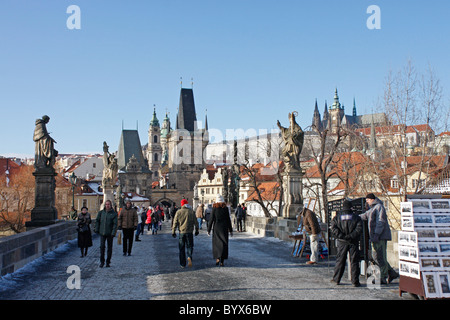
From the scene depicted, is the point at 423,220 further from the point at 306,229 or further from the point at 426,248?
the point at 306,229

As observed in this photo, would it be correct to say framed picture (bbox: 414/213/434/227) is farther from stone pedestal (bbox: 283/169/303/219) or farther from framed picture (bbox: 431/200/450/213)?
stone pedestal (bbox: 283/169/303/219)

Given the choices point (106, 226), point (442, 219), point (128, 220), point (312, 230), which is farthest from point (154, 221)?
point (442, 219)

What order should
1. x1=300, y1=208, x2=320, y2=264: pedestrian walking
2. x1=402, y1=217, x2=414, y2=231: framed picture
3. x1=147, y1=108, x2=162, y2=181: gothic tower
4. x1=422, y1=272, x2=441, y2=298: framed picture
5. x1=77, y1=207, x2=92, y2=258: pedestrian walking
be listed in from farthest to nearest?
x1=147, y1=108, x2=162, y2=181: gothic tower, x1=77, y1=207, x2=92, y2=258: pedestrian walking, x1=300, y1=208, x2=320, y2=264: pedestrian walking, x1=402, y1=217, x2=414, y2=231: framed picture, x1=422, y1=272, x2=441, y2=298: framed picture

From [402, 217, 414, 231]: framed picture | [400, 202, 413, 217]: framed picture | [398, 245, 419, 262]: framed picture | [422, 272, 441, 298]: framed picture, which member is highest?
[400, 202, 413, 217]: framed picture

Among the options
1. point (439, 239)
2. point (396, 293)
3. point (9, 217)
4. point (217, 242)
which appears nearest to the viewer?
point (439, 239)

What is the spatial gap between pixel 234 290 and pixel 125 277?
270cm

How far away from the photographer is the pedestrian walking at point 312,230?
11.0m

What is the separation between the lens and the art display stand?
6730mm

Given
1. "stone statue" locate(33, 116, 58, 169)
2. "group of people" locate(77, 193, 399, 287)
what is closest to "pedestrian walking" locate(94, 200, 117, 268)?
"group of people" locate(77, 193, 399, 287)

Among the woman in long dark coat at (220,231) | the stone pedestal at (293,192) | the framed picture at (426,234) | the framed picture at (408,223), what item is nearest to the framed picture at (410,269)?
the framed picture at (426,234)

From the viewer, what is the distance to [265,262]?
1130 centimetres

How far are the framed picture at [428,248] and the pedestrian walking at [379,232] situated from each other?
1.39 m
